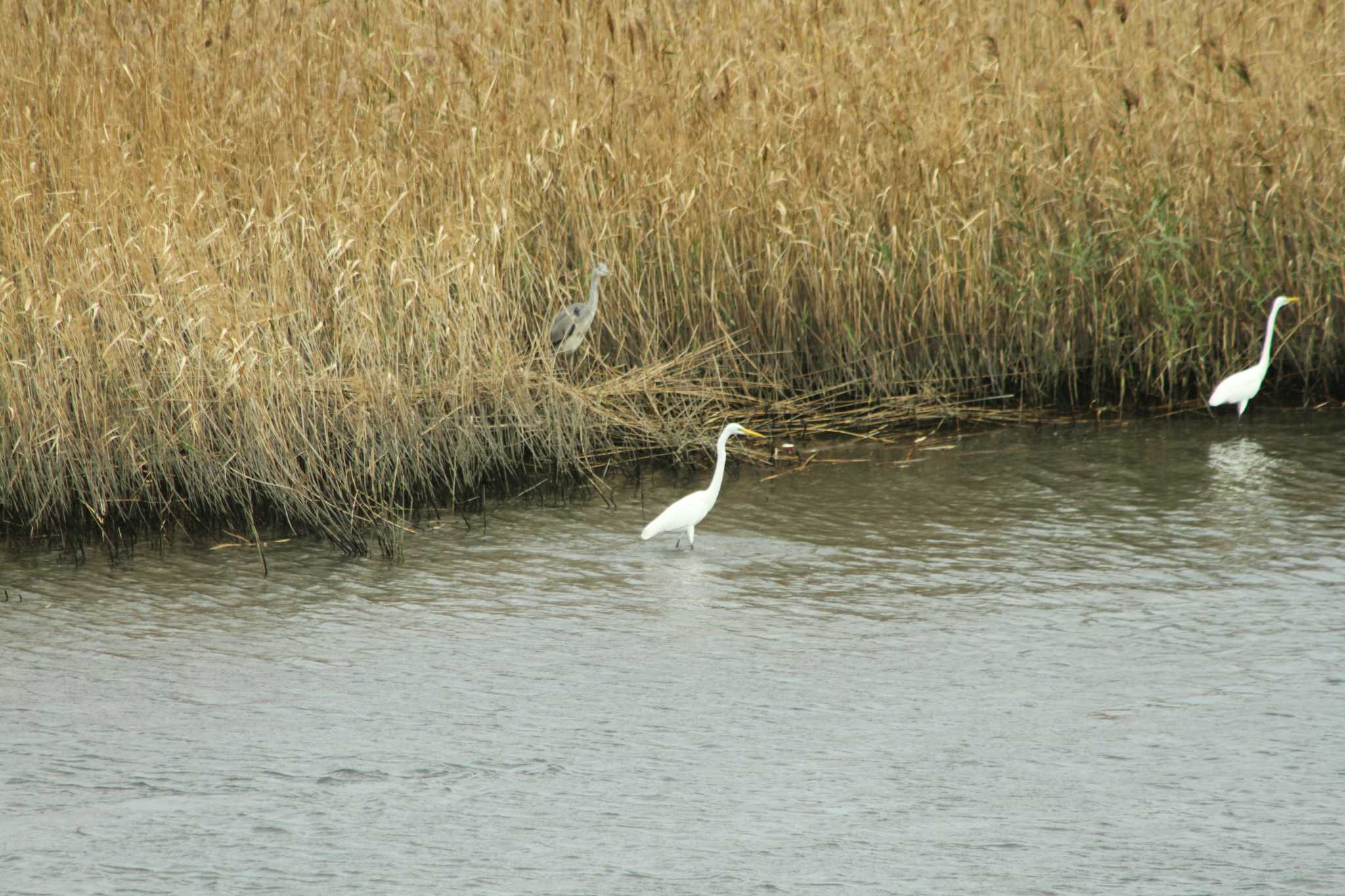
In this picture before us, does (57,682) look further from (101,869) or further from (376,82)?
(376,82)

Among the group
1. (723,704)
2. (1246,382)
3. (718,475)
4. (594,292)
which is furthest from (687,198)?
(723,704)

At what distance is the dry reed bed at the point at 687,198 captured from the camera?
5.53 meters

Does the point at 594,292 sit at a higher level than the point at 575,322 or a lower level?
higher

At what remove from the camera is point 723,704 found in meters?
3.68

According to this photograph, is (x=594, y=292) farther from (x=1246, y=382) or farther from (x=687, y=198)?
(x=1246, y=382)

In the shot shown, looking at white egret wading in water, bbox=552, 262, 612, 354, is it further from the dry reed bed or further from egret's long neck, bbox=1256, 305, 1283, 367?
egret's long neck, bbox=1256, 305, 1283, 367

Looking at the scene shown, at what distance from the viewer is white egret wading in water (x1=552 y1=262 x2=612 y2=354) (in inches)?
231

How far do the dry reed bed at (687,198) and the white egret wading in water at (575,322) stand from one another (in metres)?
0.13

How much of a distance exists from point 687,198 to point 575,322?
2.49 ft

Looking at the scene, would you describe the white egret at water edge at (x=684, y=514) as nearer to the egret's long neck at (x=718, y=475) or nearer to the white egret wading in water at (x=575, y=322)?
the egret's long neck at (x=718, y=475)

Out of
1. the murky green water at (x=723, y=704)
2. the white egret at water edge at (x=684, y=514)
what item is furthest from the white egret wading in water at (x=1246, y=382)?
the white egret at water edge at (x=684, y=514)

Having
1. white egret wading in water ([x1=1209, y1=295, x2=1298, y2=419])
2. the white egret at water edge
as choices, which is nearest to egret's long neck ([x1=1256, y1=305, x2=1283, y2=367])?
white egret wading in water ([x1=1209, y1=295, x2=1298, y2=419])

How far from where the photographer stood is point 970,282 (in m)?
6.33

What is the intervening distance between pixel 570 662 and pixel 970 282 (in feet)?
9.82
